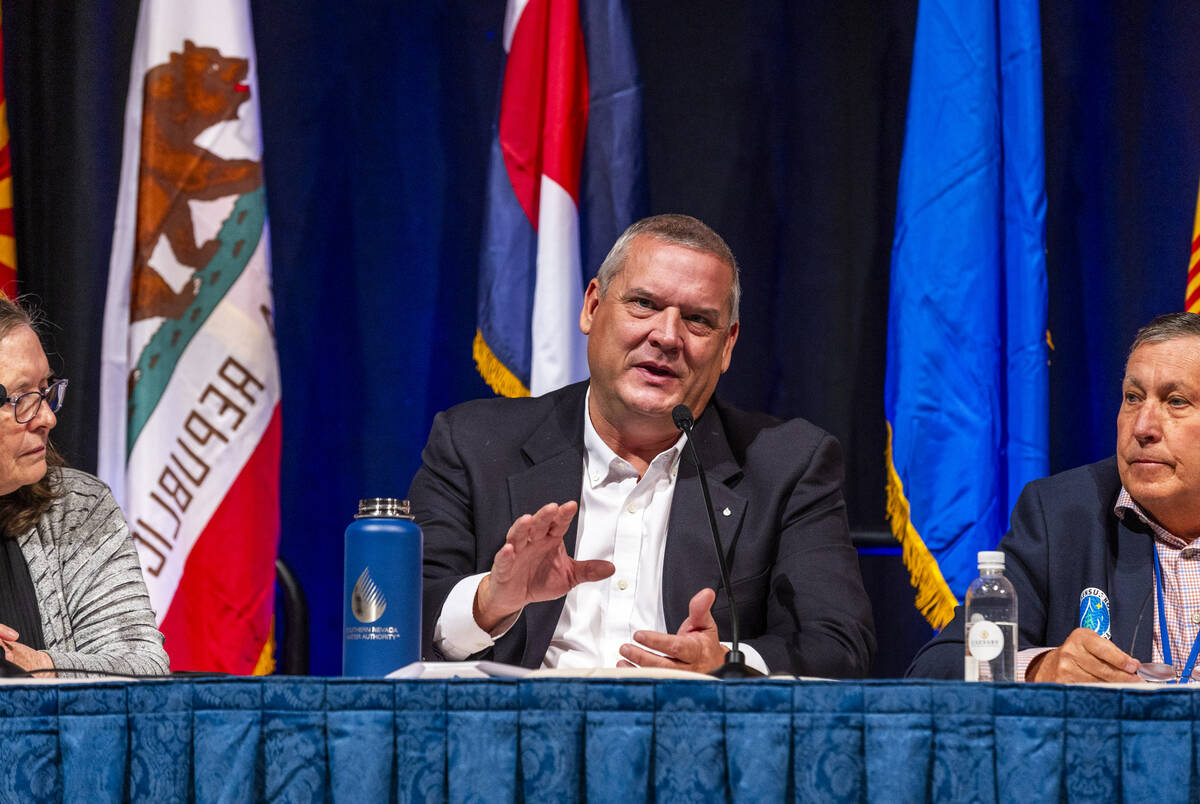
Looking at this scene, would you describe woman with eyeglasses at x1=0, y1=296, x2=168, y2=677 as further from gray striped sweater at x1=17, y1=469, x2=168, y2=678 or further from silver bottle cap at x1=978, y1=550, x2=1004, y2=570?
silver bottle cap at x1=978, y1=550, x2=1004, y2=570

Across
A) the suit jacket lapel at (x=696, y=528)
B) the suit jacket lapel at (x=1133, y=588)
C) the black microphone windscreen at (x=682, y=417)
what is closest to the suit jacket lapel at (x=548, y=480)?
the suit jacket lapel at (x=696, y=528)

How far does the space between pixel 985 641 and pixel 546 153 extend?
191 centimetres

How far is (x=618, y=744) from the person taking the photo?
1.37 m

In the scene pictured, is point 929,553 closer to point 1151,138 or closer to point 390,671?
point 1151,138

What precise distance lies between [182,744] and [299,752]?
0.13 metres

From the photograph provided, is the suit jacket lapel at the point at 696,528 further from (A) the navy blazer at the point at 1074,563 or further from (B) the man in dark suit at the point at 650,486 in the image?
(A) the navy blazer at the point at 1074,563

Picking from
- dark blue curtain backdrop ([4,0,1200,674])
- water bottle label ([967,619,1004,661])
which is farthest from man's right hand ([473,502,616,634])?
dark blue curtain backdrop ([4,0,1200,674])

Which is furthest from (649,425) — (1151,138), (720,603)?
(1151,138)

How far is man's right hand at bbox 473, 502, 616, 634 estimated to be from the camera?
75.8 inches

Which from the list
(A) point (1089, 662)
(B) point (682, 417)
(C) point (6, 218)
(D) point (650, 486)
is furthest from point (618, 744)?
(C) point (6, 218)

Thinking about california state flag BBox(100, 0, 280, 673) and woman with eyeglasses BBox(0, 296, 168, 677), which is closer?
woman with eyeglasses BBox(0, 296, 168, 677)

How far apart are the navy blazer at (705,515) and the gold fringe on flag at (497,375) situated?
0.54 m

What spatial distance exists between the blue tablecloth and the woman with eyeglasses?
870mm

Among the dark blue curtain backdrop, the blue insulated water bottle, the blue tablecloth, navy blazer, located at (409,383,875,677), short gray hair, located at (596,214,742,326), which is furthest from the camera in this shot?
the dark blue curtain backdrop
